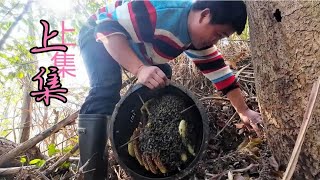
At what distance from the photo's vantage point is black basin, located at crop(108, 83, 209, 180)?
4.77ft

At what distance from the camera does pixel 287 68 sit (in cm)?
110

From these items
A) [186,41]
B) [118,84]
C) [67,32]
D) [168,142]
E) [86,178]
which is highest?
[67,32]

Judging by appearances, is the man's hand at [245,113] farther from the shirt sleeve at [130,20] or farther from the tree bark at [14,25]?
the tree bark at [14,25]

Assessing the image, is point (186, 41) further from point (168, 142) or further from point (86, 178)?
point (86, 178)

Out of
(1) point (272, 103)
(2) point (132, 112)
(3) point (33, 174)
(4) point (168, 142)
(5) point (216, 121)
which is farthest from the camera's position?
(5) point (216, 121)

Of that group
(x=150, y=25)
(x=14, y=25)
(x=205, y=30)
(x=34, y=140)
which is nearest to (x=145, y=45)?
(x=150, y=25)

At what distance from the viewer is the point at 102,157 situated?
1682 mm

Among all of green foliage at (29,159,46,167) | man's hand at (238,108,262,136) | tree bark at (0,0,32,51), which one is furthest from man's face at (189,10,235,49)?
tree bark at (0,0,32,51)

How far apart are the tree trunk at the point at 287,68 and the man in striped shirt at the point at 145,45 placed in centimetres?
23

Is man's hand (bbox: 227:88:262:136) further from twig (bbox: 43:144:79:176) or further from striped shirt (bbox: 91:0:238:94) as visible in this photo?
twig (bbox: 43:144:79:176)

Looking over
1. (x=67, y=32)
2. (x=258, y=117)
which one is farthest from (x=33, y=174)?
(x=67, y=32)

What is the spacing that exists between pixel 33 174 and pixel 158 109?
0.74 meters

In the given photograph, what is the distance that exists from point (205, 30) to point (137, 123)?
527mm

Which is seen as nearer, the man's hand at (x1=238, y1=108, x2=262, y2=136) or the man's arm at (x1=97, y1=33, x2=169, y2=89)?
the man's arm at (x1=97, y1=33, x2=169, y2=89)
